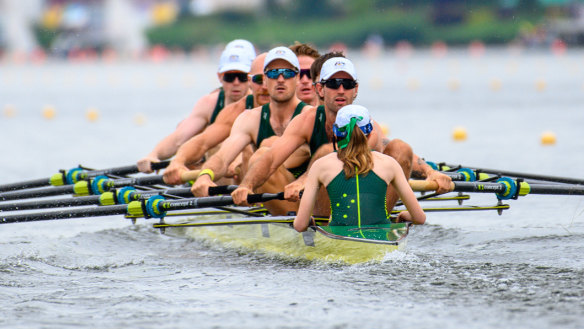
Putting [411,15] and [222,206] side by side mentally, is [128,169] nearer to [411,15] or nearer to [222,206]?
[222,206]

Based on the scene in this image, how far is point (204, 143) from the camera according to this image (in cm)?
1009

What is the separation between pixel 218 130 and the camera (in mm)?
10109

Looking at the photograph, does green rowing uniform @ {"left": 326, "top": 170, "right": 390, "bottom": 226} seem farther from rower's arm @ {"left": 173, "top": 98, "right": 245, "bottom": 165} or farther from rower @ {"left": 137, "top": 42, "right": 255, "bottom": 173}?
rower @ {"left": 137, "top": 42, "right": 255, "bottom": 173}

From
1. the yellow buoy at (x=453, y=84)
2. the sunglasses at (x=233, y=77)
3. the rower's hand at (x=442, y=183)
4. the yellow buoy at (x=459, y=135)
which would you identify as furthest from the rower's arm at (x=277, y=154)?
the yellow buoy at (x=453, y=84)

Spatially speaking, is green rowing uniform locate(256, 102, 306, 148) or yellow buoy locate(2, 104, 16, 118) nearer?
green rowing uniform locate(256, 102, 306, 148)

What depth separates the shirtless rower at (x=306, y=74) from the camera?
9805mm

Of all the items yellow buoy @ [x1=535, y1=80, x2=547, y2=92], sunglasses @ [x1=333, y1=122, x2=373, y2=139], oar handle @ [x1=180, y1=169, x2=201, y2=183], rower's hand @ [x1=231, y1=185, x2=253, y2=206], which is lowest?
rower's hand @ [x1=231, y1=185, x2=253, y2=206]

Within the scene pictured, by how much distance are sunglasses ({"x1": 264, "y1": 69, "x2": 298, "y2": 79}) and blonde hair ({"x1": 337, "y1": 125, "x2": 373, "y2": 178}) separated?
5.30 ft

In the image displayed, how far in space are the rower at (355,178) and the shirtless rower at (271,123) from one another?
1149 millimetres

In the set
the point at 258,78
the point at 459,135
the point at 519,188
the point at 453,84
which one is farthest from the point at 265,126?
the point at 453,84

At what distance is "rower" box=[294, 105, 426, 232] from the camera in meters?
7.27

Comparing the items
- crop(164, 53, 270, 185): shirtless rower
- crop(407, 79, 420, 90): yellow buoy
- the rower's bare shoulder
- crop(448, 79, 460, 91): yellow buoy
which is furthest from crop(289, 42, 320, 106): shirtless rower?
crop(407, 79, 420, 90): yellow buoy

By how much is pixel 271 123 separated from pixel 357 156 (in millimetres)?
1907

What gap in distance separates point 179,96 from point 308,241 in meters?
24.2
